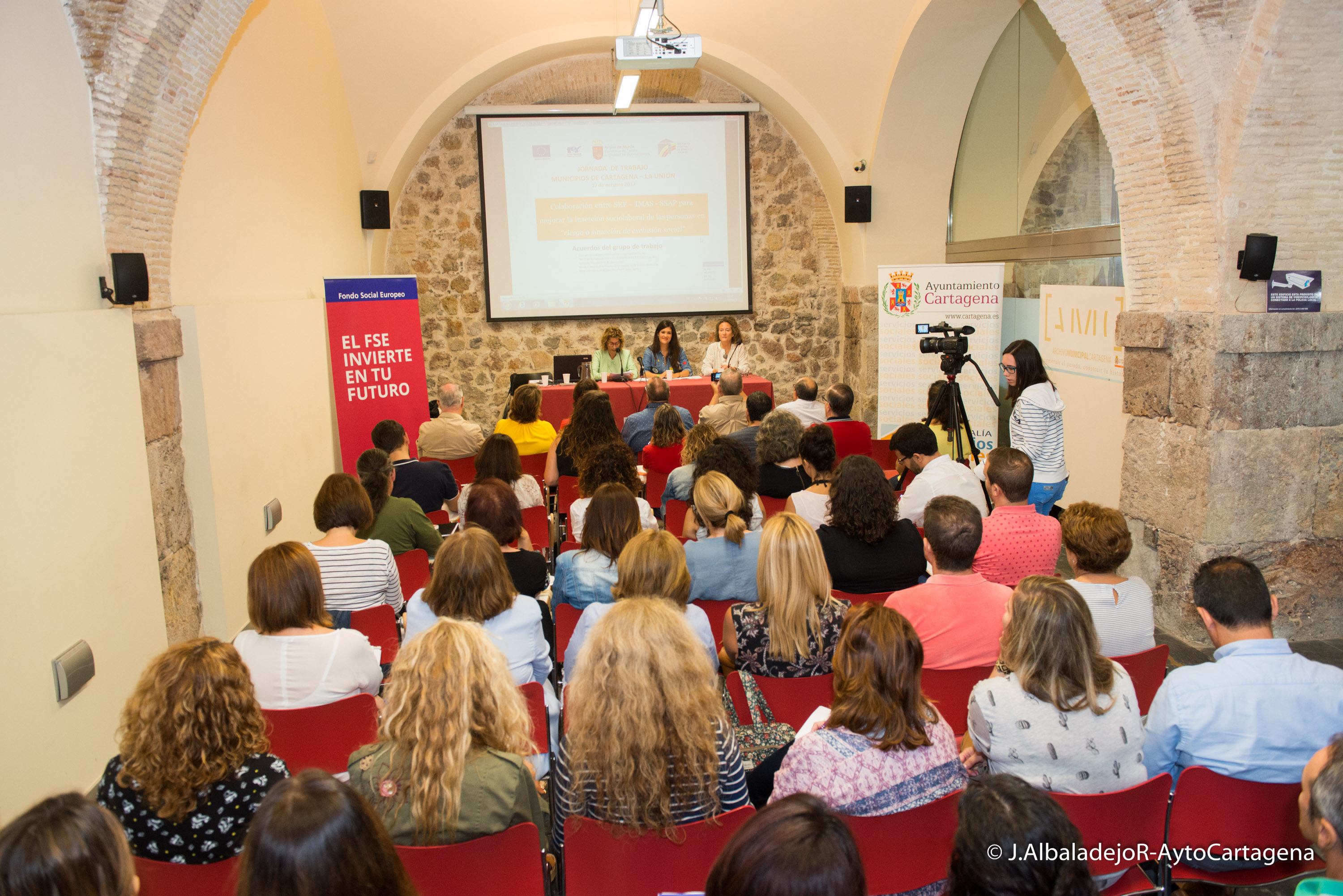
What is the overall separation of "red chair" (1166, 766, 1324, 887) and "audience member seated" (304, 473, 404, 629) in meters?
2.59

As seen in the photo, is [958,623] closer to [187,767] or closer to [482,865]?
[482,865]

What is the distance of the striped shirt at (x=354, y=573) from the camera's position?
11.3 feet

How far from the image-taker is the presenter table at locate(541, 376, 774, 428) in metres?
8.02

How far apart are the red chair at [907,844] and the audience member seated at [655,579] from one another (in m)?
0.93

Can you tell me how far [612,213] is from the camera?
32.1 ft

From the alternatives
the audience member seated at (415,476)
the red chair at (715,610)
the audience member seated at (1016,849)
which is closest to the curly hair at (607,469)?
the audience member seated at (415,476)

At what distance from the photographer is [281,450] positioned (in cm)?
609

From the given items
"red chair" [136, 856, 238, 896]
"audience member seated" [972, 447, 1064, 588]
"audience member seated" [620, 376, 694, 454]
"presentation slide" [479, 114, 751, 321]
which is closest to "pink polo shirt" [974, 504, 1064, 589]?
"audience member seated" [972, 447, 1064, 588]

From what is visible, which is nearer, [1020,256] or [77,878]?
[77,878]

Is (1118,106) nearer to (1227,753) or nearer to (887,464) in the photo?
(887,464)

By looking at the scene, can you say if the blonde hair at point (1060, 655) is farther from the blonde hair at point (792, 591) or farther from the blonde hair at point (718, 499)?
the blonde hair at point (718, 499)

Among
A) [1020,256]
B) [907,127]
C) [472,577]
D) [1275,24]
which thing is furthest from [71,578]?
[907,127]

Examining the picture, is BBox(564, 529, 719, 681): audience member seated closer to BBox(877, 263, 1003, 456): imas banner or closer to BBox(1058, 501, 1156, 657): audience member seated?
BBox(1058, 501, 1156, 657): audience member seated

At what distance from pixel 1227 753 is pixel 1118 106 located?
381 centimetres
